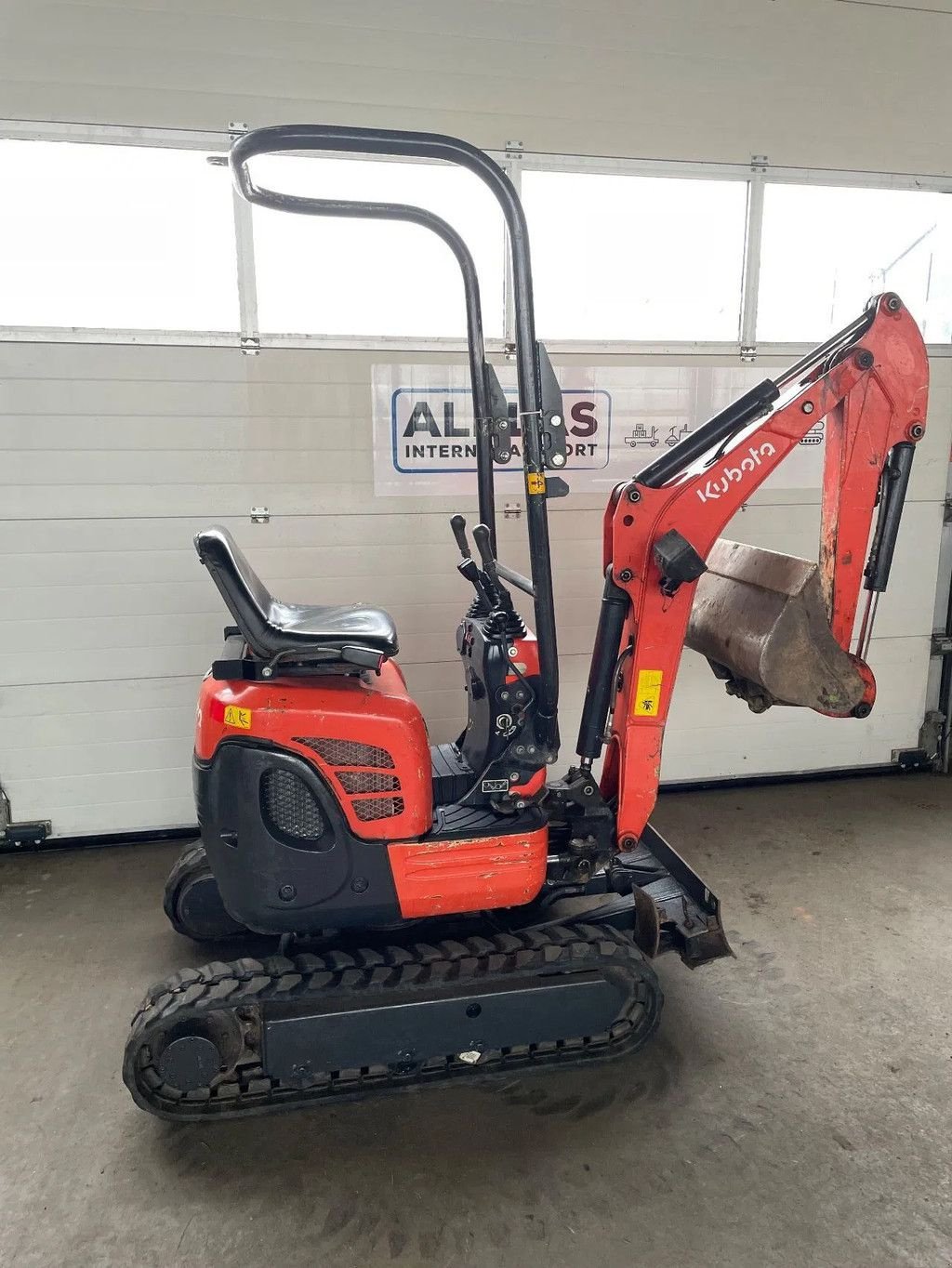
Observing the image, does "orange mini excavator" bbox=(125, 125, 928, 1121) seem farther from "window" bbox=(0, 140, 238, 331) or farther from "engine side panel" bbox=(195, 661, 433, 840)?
"window" bbox=(0, 140, 238, 331)

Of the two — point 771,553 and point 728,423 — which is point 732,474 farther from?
point 771,553

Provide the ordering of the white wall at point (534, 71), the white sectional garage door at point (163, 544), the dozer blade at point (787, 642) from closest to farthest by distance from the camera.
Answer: the dozer blade at point (787, 642) → the white wall at point (534, 71) → the white sectional garage door at point (163, 544)

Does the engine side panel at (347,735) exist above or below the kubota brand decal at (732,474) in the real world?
below

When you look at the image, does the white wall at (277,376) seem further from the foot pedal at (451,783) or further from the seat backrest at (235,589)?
the seat backrest at (235,589)

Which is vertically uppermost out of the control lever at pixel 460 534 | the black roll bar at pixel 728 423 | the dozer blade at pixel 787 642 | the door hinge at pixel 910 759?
the black roll bar at pixel 728 423

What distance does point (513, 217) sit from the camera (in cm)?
199

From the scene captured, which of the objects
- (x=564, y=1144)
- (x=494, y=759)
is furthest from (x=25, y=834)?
(x=564, y=1144)

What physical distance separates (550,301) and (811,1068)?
10.7 ft

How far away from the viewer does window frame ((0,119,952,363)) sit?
3334mm

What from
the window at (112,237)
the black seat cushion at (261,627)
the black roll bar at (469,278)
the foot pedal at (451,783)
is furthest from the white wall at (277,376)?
the black seat cushion at (261,627)

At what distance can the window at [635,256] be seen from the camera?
3.79 metres

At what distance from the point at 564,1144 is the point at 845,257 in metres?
4.20

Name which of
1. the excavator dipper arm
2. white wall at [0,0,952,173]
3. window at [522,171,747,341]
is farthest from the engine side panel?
white wall at [0,0,952,173]

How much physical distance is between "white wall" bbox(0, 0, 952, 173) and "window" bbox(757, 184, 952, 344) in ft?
0.57
